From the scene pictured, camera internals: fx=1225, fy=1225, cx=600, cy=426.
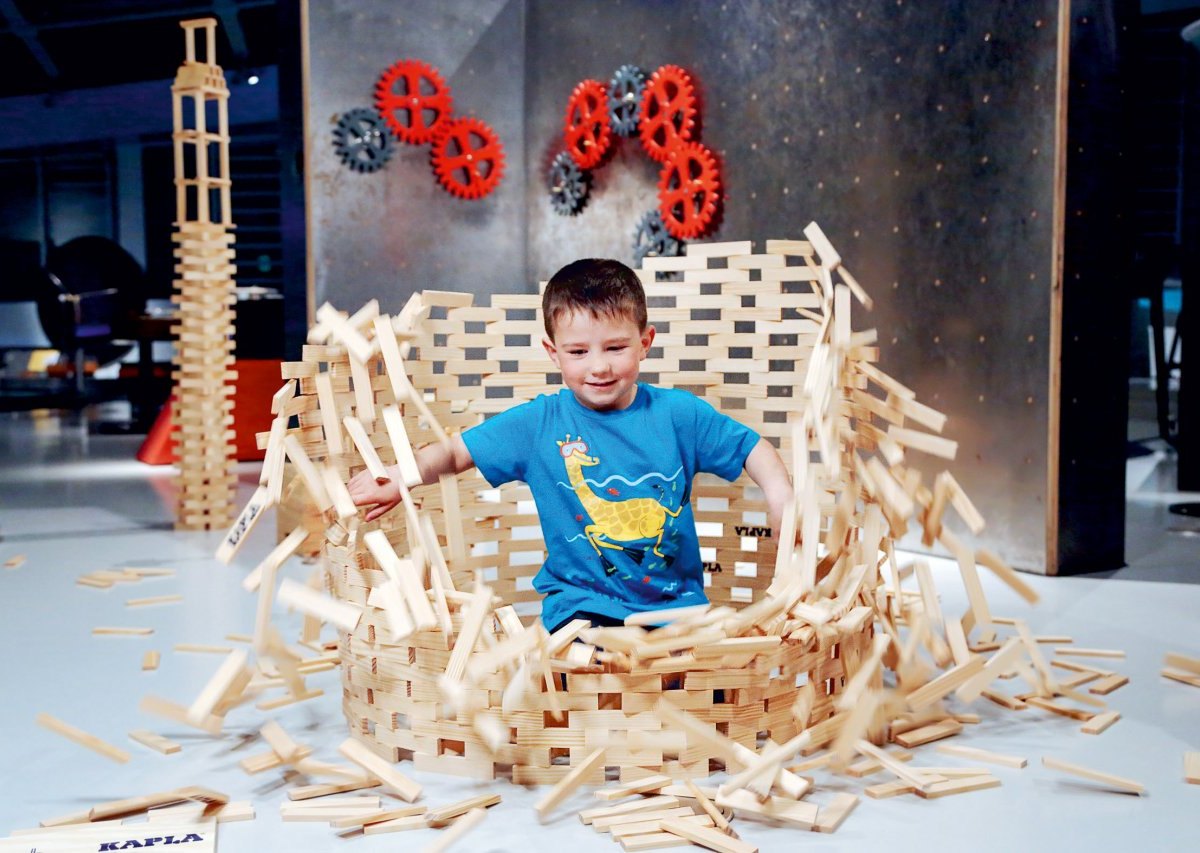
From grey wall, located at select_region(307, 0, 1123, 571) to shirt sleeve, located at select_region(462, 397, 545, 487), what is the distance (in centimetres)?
171

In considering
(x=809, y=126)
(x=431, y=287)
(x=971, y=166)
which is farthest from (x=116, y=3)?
(x=971, y=166)

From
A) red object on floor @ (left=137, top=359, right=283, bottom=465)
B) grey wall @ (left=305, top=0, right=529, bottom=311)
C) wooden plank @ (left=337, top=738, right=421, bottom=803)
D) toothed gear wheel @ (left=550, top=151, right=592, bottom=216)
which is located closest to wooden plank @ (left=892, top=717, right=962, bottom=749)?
wooden plank @ (left=337, top=738, right=421, bottom=803)

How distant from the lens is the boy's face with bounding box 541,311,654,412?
1965 millimetres

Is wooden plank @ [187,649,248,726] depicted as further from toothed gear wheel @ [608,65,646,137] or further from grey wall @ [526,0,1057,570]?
toothed gear wheel @ [608,65,646,137]

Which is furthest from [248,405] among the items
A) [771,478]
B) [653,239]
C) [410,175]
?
[771,478]

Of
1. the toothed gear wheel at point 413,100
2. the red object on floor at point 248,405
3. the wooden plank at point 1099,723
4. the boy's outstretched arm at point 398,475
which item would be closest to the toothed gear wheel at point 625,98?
the toothed gear wheel at point 413,100

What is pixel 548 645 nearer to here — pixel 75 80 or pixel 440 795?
pixel 440 795

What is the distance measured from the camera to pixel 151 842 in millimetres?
1526

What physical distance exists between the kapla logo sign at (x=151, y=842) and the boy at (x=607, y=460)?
56 centimetres

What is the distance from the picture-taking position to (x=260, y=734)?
198cm

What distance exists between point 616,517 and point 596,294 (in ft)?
1.20

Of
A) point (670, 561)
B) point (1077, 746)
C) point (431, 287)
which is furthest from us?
point (431, 287)

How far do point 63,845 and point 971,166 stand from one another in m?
2.82

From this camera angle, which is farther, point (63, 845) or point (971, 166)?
point (971, 166)
